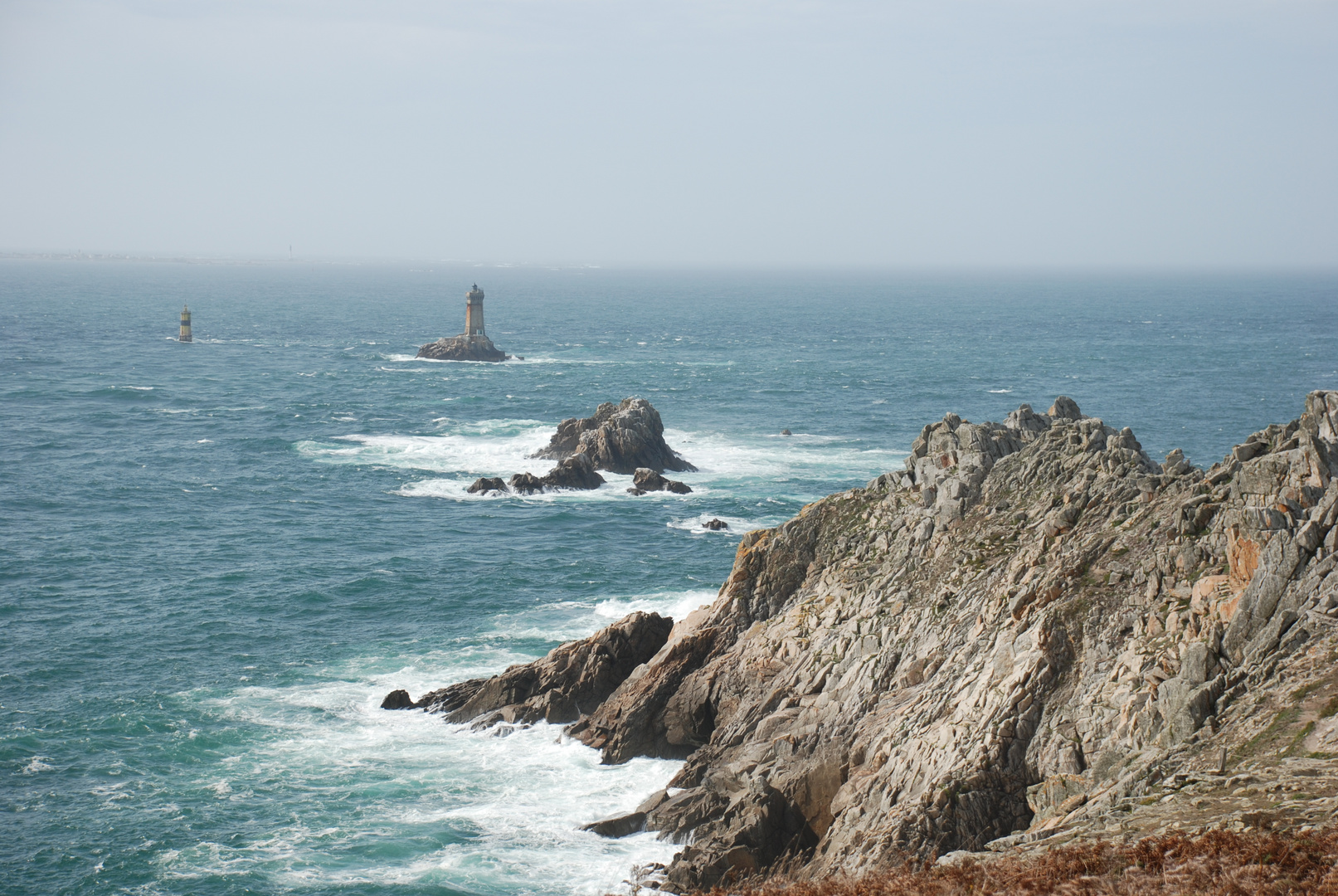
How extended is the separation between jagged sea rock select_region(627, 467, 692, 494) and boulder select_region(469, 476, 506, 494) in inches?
322

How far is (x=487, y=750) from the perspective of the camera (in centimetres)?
3650

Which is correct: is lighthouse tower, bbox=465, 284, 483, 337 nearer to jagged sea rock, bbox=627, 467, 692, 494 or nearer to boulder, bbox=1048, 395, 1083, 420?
jagged sea rock, bbox=627, 467, 692, 494

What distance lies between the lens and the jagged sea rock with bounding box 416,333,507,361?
14350 cm

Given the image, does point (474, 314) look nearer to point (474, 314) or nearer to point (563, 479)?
point (474, 314)

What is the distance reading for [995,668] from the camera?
26.8 metres

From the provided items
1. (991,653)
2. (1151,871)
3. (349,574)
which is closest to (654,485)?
(349,574)

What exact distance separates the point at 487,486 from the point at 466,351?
2878 inches

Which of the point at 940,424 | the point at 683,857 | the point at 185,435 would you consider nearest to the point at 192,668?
the point at 683,857

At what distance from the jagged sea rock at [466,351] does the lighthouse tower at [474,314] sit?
0.93 m

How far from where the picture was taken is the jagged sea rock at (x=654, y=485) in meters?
73.6

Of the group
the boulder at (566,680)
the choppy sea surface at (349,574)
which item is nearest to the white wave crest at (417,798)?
the choppy sea surface at (349,574)

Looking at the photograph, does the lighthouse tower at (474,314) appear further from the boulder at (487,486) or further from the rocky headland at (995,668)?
the rocky headland at (995,668)

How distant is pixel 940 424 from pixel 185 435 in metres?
72.4

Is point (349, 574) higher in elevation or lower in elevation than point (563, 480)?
lower
